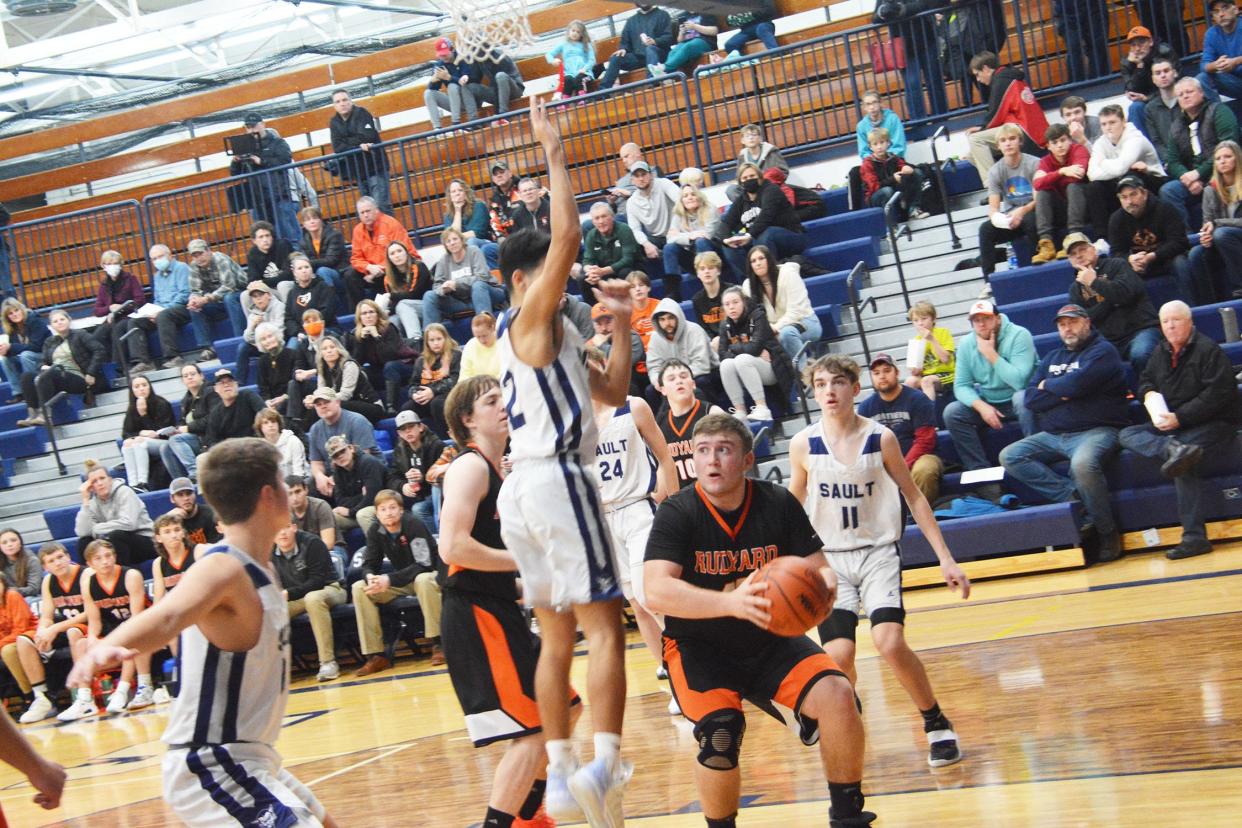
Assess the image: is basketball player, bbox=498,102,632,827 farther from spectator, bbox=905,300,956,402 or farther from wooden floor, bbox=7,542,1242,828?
spectator, bbox=905,300,956,402

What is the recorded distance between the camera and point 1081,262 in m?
9.80

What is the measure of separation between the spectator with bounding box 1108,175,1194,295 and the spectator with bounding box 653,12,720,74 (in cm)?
638

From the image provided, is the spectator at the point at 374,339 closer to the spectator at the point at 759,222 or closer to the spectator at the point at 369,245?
the spectator at the point at 369,245

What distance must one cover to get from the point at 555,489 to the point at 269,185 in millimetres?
13133

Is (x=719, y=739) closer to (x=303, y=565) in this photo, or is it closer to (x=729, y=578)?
(x=729, y=578)

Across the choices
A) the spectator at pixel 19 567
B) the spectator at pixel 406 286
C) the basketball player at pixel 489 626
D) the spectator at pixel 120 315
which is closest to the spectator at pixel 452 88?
the spectator at pixel 406 286

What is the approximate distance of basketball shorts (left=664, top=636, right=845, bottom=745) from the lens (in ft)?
14.0

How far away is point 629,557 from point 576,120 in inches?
353

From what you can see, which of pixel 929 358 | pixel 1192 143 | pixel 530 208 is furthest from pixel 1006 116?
pixel 530 208

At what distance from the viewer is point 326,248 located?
1495 cm

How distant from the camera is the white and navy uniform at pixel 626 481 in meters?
7.43

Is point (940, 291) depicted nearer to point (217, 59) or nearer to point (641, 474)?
point (641, 474)

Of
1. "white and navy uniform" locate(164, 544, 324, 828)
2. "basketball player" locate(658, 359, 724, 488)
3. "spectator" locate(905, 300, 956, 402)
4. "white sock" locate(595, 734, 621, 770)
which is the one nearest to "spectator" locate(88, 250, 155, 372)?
"basketball player" locate(658, 359, 724, 488)

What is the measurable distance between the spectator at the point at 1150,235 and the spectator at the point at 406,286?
664 centimetres
